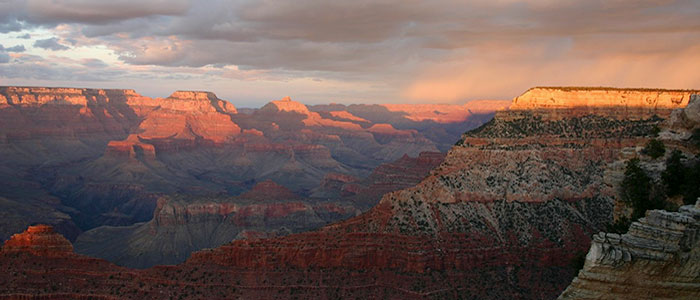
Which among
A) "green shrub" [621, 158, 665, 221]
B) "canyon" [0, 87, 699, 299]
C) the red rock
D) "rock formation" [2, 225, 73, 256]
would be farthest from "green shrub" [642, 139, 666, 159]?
the red rock

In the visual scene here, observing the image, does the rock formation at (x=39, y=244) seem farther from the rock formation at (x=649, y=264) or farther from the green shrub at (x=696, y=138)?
the green shrub at (x=696, y=138)

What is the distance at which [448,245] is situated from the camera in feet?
184

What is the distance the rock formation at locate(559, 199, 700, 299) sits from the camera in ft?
63.5

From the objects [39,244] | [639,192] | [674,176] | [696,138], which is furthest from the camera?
[39,244]

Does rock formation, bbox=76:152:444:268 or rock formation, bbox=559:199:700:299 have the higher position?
rock formation, bbox=559:199:700:299

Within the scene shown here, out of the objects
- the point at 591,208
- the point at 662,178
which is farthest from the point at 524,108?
the point at 662,178

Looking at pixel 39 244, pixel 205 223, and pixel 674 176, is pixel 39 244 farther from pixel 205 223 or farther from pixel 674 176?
pixel 205 223

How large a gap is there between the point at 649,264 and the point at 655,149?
516 inches

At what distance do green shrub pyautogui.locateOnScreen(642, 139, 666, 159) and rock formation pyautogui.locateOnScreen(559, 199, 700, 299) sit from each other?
445 inches

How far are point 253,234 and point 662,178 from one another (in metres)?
73.9

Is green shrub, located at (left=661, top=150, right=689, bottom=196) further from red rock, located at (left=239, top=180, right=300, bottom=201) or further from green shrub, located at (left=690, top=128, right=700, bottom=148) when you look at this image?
red rock, located at (left=239, top=180, right=300, bottom=201)

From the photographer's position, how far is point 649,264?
1941 cm

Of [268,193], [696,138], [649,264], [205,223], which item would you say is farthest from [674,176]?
[268,193]

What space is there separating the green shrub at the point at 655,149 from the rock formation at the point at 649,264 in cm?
1129
